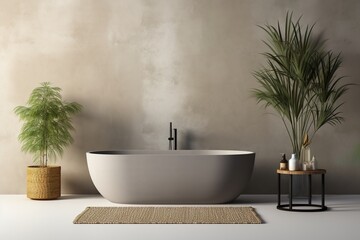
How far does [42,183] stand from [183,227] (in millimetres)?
2284

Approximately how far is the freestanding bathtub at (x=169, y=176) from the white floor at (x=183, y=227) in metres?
0.35

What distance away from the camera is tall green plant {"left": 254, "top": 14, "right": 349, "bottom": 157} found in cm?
677

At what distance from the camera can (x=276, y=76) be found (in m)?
6.86

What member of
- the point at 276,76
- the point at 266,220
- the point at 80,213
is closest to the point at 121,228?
the point at 80,213

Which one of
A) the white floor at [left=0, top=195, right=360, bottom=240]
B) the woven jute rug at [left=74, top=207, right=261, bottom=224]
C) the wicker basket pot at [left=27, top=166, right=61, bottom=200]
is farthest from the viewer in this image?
the wicker basket pot at [left=27, top=166, right=61, bottom=200]

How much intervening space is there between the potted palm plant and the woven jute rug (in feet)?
3.30

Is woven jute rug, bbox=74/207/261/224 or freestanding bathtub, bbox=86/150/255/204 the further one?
freestanding bathtub, bbox=86/150/255/204

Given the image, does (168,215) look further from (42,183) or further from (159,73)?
(159,73)

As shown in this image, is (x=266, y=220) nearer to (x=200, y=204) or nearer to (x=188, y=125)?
(x=200, y=204)

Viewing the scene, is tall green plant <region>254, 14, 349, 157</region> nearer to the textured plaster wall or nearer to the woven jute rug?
the textured plaster wall

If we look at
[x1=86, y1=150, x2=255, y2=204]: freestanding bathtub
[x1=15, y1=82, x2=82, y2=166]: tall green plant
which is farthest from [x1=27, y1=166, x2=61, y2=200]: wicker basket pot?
[x1=86, y1=150, x2=255, y2=204]: freestanding bathtub

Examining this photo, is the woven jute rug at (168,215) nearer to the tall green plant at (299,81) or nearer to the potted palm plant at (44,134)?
the potted palm plant at (44,134)

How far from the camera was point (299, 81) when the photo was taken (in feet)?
22.7

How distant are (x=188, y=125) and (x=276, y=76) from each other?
113cm
